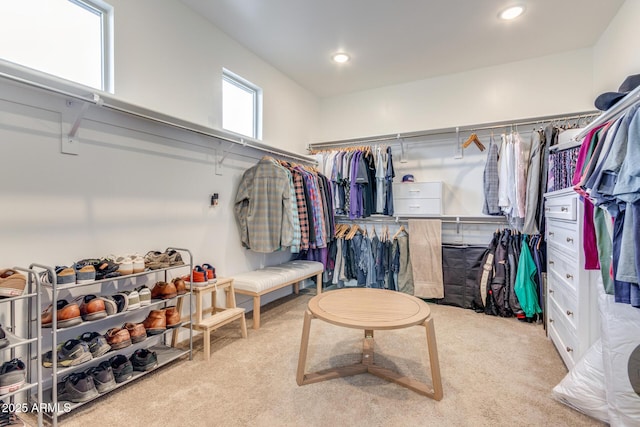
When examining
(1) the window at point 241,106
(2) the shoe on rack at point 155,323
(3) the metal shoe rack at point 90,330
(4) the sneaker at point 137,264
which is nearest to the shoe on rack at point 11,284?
(3) the metal shoe rack at point 90,330

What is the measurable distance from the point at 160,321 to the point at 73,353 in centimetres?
49

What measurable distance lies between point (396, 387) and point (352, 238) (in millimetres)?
2265

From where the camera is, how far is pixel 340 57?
10.9 feet

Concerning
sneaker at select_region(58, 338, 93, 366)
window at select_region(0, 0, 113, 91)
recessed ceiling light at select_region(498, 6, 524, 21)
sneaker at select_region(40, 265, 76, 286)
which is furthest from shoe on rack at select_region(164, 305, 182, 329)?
recessed ceiling light at select_region(498, 6, 524, 21)

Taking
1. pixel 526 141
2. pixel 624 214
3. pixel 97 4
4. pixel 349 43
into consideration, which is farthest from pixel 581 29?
pixel 97 4

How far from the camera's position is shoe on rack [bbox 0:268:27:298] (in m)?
1.35

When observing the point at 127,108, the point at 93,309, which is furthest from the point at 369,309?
the point at 127,108

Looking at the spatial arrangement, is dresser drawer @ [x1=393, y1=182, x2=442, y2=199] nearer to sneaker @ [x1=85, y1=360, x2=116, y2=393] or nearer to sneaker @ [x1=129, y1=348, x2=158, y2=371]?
sneaker @ [x1=129, y1=348, x2=158, y2=371]

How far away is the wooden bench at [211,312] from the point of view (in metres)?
2.21

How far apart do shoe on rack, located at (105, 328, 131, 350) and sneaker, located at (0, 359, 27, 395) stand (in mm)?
416

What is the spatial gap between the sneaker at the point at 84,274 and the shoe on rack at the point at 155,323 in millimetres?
499

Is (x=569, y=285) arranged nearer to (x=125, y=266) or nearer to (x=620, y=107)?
(x=620, y=107)

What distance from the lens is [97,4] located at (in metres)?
2.04

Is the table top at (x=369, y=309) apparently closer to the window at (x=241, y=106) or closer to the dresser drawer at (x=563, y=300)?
the dresser drawer at (x=563, y=300)
